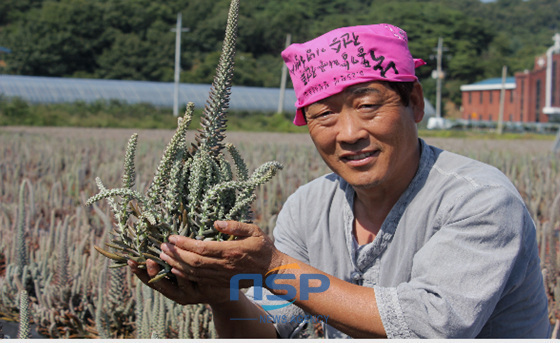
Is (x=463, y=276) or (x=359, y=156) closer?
(x=463, y=276)

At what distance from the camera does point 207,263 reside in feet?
4.73

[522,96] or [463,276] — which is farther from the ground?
[522,96]

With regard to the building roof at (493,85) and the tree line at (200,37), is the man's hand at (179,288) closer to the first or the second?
the tree line at (200,37)

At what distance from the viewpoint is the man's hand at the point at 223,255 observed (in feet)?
4.66

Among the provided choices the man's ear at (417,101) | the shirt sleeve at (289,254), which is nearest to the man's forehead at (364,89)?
the man's ear at (417,101)

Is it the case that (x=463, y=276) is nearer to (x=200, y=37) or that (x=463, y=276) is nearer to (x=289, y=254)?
(x=289, y=254)

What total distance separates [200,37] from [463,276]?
6373 cm

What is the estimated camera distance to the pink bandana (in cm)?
166

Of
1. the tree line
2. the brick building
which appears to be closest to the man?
the tree line

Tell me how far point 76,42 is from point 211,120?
62.5 meters

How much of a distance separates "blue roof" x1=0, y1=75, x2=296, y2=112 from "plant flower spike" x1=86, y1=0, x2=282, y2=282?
31903 mm

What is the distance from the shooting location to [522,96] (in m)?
55.3

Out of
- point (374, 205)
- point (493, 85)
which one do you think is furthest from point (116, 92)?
point (493, 85)

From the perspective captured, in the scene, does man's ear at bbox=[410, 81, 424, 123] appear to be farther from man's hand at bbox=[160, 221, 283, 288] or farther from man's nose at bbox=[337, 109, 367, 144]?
man's hand at bbox=[160, 221, 283, 288]
